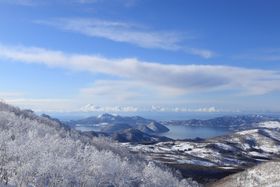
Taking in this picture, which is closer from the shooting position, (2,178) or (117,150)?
(2,178)

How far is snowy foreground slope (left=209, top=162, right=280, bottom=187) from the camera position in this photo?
13288 centimetres

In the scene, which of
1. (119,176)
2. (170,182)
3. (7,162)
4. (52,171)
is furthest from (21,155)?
(170,182)

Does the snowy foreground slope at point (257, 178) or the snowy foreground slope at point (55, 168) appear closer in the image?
the snowy foreground slope at point (55, 168)

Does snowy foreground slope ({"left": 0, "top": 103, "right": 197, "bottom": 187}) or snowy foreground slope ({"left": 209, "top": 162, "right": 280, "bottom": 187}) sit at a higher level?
snowy foreground slope ({"left": 0, "top": 103, "right": 197, "bottom": 187})

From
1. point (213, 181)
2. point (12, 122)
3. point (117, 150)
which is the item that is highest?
point (12, 122)

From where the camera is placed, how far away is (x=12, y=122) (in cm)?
12631

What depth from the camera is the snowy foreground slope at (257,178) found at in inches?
5231

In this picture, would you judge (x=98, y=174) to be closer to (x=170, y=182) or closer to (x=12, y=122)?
(x=170, y=182)

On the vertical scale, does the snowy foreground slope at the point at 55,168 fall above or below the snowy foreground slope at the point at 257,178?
above

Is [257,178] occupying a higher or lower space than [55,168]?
lower

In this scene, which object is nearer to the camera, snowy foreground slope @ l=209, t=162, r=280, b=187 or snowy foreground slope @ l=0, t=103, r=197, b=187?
snowy foreground slope @ l=0, t=103, r=197, b=187

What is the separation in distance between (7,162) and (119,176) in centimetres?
2541

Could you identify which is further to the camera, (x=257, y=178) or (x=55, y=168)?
(x=257, y=178)

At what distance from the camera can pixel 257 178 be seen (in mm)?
138500
